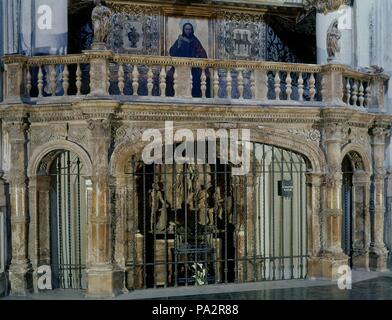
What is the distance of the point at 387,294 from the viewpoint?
9.05 metres

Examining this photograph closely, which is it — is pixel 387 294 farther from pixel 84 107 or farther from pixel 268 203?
pixel 84 107

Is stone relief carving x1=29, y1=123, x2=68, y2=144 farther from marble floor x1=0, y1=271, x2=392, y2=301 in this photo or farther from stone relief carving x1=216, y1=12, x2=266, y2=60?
stone relief carving x1=216, y1=12, x2=266, y2=60

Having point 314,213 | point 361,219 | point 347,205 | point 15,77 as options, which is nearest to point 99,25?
point 15,77

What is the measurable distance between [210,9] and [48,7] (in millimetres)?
4292

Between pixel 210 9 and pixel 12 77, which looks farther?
pixel 210 9

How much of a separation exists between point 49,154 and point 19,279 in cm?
211

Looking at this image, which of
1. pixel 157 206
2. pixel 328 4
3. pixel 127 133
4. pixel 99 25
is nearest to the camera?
pixel 99 25

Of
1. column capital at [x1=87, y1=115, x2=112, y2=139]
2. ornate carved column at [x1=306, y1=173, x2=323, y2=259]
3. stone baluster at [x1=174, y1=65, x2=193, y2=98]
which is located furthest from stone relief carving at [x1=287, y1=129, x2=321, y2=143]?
column capital at [x1=87, y1=115, x2=112, y2=139]

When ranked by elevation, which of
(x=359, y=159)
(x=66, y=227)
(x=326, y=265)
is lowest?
(x=326, y=265)

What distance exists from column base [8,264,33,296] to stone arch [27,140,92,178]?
152 cm

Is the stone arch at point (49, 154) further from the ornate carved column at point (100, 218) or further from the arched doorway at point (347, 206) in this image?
the arched doorway at point (347, 206)

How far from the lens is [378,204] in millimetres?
10695

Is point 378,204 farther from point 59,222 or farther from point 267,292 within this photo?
point 59,222

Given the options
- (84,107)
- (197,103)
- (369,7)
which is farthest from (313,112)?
(84,107)
